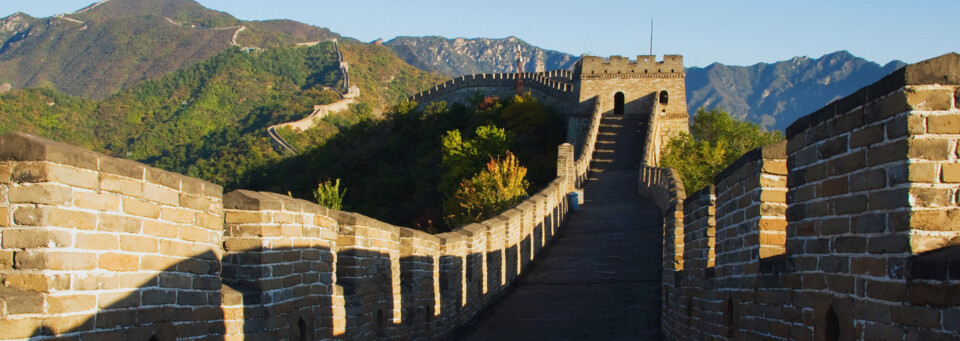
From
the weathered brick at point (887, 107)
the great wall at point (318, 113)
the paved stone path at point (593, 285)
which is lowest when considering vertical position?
the paved stone path at point (593, 285)

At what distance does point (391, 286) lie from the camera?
10.2m

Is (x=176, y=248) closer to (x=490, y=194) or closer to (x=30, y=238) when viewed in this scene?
(x=30, y=238)

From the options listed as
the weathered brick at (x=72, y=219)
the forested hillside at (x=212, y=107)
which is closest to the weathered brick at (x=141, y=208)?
the weathered brick at (x=72, y=219)

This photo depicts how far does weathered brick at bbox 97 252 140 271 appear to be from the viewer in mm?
4859

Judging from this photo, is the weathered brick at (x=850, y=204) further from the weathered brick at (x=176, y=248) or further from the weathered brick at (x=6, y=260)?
the weathered brick at (x=6, y=260)

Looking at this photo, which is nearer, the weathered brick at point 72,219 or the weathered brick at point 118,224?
the weathered brick at point 72,219

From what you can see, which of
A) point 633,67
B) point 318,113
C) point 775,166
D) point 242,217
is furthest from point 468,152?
point 318,113

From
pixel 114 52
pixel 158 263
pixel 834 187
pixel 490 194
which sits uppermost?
pixel 114 52

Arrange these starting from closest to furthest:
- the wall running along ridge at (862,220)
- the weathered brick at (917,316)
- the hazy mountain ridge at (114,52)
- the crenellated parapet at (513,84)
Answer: the weathered brick at (917,316), the wall running along ridge at (862,220), the crenellated parapet at (513,84), the hazy mountain ridge at (114,52)

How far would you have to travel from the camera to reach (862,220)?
185 inches

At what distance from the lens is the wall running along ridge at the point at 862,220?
166 inches

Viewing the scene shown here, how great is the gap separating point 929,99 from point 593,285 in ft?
38.5

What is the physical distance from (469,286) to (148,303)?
8867 mm

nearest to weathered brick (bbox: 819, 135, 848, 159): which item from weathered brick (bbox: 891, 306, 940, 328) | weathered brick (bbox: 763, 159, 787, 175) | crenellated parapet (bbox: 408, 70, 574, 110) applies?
weathered brick (bbox: 891, 306, 940, 328)
